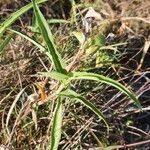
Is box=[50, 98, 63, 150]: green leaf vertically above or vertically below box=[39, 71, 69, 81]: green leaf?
below

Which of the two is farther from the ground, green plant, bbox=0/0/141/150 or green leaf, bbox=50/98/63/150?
green plant, bbox=0/0/141/150

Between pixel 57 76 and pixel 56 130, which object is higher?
pixel 57 76

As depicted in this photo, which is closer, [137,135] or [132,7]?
[137,135]

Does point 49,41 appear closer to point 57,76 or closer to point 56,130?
point 57,76

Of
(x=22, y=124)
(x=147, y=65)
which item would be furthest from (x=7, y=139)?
(x=147, y=65)

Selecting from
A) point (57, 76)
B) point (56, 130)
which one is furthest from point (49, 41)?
point (56, 130)

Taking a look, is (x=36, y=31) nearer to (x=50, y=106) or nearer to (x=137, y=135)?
(x=50, y=106)

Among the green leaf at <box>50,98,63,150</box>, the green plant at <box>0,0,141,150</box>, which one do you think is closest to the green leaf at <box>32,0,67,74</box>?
the green plant at <box>0,0,141,150</box>

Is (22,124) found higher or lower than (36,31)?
lower

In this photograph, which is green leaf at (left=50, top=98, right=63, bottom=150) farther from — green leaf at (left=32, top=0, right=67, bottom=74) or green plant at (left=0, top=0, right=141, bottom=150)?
green leaf at (left=32, top=0, right=67, bottom=74)

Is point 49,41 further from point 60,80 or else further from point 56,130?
point 56,130

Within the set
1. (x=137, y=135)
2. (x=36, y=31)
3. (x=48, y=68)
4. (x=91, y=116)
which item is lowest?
(x=137, y=135)
